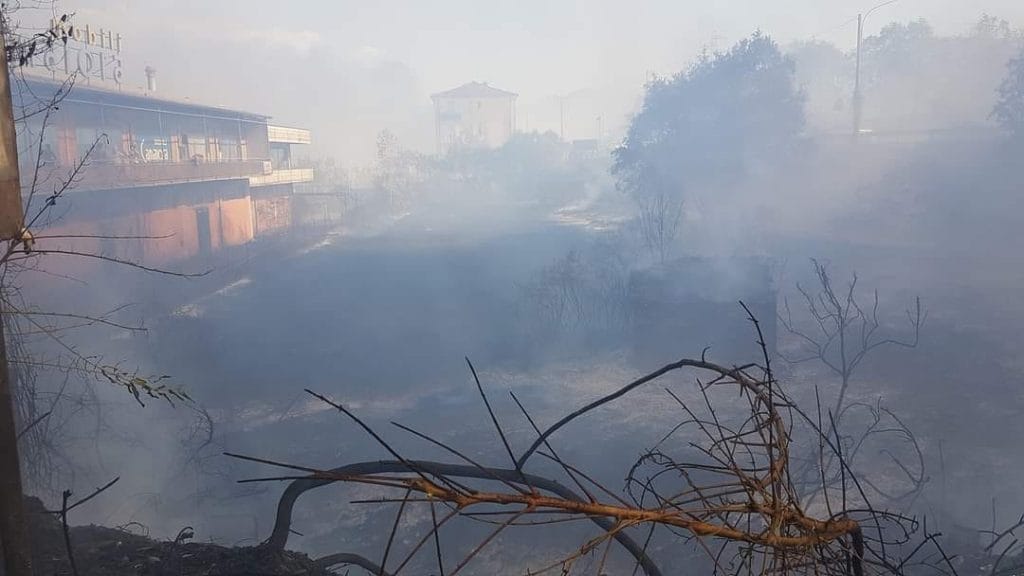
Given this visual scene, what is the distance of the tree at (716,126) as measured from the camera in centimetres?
2583

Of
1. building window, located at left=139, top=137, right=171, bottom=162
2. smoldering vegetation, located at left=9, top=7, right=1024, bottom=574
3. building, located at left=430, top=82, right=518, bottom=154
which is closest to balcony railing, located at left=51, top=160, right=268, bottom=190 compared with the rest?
building window, located at left=139, top=137, right=171, bottom=162

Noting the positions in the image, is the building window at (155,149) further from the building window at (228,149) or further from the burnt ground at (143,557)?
the burnt ground at (143,557)

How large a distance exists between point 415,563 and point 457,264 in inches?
677

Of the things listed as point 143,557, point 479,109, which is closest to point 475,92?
point 479,109

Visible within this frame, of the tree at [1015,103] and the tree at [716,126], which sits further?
the tree at [716,126]

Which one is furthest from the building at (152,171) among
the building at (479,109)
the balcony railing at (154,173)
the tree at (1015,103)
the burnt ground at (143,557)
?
the building at (479,109)

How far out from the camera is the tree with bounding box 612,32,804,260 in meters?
25.8

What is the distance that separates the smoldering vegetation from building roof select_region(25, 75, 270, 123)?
14.7 feet

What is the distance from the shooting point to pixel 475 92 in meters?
59.7

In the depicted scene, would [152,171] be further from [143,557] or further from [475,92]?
[475,92]

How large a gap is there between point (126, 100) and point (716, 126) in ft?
63.4

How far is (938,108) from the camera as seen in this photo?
40.9 metres

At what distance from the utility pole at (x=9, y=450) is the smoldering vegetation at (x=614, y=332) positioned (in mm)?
1466

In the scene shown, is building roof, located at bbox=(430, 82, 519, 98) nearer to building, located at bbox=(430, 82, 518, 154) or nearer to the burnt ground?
building, located at bbox=(430, 82, 518, 154)
